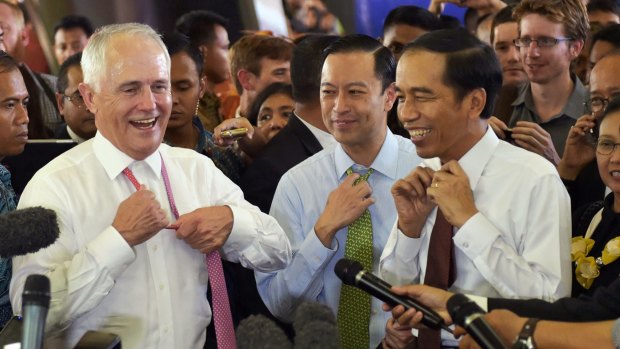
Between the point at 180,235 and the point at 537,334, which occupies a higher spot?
the point at 180,235

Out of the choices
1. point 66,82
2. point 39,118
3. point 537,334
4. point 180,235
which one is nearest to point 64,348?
point 180,235

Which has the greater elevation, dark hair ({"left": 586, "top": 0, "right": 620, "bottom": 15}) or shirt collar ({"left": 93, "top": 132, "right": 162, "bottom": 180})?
dark hair ({"left": 586, "top": 0, "right": 620, "bottom": 15})

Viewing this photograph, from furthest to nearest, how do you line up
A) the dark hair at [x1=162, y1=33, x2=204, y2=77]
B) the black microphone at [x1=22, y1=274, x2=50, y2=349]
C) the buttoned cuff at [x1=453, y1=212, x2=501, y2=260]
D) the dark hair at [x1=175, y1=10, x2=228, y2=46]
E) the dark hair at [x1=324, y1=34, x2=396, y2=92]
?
the dark hair at [x1=175, y1=10, x2=228, y2=46], the dark hair at [x1=162, y1=33, x2=204, y2=77], the dark hair at [x1=324, y1=34, x2=396, y2=92], the buttoned cuff at [x1=453, y1=212, x2=501, y2=260], the black microphone at [x1=22, y1=274, x2=50, y2=349]

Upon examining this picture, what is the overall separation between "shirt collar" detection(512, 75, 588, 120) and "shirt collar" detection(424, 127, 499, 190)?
146 centimetres

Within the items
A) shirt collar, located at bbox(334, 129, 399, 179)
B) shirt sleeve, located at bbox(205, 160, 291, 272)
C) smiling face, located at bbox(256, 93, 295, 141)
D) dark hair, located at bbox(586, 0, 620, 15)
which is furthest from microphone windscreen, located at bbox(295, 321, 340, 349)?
dark hair, located at bbox(586, 0, 620, 15)

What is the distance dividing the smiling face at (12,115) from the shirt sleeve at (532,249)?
1544 millimetres

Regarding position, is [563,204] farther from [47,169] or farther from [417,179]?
[47,169]

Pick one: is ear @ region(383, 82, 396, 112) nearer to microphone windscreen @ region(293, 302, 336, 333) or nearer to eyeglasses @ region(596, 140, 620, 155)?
eyeglasses @ region(596, 140, 620, 155)

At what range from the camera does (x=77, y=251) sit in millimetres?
2656

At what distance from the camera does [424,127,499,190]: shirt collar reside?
267cm

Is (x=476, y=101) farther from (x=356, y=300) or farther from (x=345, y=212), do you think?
(x=356, y=300)

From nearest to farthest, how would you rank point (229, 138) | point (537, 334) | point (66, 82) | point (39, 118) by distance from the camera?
point (537, 334)
point (229, 138)
point (66, 82)
point (39, 118)

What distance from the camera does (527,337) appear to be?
216cm

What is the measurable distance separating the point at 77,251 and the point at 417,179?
37.4 inches
